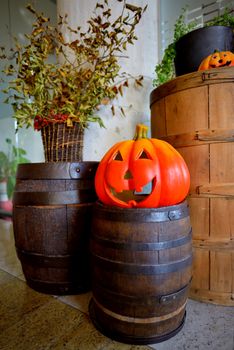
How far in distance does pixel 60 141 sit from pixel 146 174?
668mm

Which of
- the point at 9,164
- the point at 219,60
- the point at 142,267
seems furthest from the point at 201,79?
the point at 9,164

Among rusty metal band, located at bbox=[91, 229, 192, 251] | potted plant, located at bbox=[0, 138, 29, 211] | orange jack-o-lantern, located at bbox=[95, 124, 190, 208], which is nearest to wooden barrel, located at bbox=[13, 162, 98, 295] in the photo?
orange jack-o-lantern, located at bbox=[95, 124, 190, 208]

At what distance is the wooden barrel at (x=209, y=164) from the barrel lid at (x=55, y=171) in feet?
1.78

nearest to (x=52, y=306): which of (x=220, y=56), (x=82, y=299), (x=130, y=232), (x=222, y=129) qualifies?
(x=82, y=299)

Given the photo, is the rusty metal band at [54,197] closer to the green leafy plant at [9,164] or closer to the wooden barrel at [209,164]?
the wooden barrel at [209,164]

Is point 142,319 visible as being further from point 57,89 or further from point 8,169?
point 8,169

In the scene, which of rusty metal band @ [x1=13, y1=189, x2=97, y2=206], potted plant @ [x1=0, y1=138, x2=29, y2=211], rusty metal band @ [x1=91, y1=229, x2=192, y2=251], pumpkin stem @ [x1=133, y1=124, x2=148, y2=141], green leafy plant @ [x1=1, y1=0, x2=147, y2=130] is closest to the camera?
rusty metal band @ [x1=91, y1=229, x2=192, y2=251]

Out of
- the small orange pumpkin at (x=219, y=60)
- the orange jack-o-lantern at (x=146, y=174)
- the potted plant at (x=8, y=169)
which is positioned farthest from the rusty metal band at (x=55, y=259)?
the potted plant at (x=8, y=169)

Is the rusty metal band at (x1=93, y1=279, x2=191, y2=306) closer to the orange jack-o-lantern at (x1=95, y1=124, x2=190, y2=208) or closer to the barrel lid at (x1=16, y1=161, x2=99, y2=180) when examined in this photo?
the orange jack-o-lantern at (x1=95, y1=124, x2=190, y2=208)

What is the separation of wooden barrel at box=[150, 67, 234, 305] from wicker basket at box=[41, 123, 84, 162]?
1.98 ft

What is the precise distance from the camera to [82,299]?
3.99 feet

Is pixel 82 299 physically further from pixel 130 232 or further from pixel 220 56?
pixel 220 56

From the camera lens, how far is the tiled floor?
89cm

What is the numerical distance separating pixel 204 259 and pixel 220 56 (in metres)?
1.11
